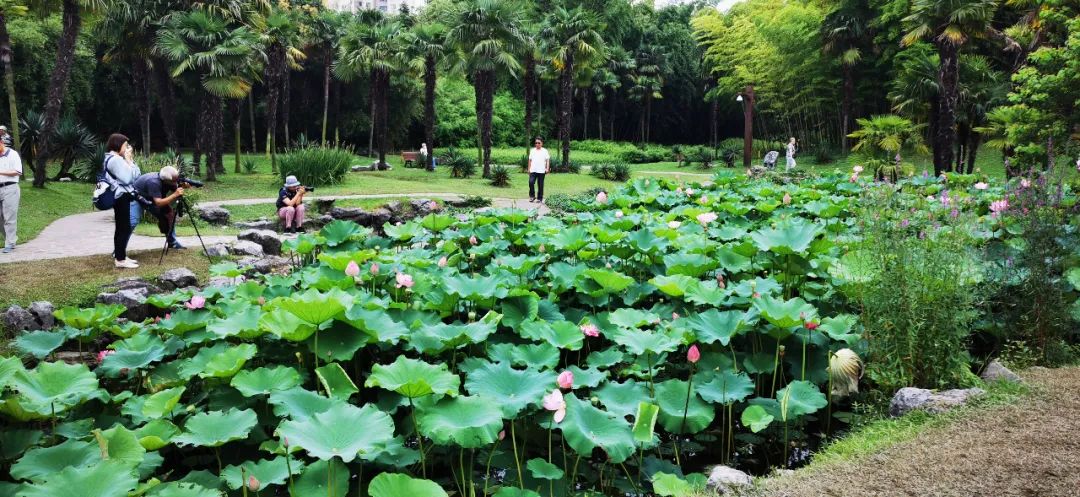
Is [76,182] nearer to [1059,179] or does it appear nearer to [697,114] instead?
[1059,179]

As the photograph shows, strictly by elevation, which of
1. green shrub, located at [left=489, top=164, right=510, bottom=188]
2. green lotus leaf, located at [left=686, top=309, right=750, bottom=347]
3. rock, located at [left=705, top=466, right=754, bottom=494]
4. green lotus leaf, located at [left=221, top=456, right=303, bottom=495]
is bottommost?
rock, located at [left=705, top=466, right=754, bottom=494]

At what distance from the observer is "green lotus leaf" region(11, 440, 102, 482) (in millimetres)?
2117

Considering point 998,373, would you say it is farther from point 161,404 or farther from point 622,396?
point 161,404

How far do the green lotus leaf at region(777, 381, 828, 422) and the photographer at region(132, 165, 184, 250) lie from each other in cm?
625

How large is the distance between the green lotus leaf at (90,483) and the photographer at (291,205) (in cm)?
855

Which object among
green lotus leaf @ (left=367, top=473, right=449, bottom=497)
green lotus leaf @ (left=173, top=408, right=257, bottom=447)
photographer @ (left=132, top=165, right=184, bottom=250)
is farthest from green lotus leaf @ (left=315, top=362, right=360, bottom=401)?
photographer @ (left=132, top=165, right=184, bottom=250)

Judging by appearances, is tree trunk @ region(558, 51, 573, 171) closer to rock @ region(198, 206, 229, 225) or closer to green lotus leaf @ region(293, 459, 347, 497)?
rock @ region(198, 206, 229, 225)

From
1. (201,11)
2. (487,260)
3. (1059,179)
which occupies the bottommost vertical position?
(487,260)

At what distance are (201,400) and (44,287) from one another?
4.38 metres

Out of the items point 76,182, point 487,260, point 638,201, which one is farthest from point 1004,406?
point 76,182

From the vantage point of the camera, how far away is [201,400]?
9.13 feet

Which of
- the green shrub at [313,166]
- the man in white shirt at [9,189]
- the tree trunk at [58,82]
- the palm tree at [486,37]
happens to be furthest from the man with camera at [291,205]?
the palm tree at [486,37]

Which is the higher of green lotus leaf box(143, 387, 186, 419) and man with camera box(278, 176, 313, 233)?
man with camera box(278, 176, 313, 233)

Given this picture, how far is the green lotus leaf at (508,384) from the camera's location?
2463 millimetres
